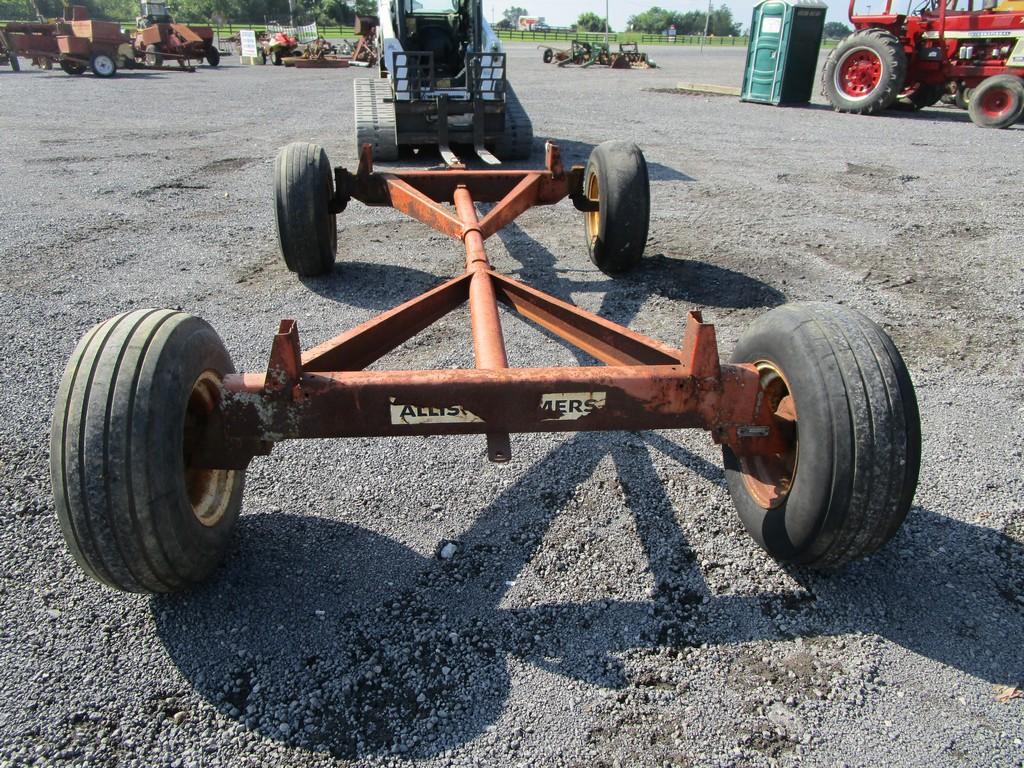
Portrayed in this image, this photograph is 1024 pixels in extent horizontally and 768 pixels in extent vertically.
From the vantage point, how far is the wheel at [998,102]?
12.8 meters

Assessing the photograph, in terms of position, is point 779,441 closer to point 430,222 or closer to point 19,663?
point 19,663

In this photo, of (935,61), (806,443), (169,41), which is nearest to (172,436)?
(806,443)

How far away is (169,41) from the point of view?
26.4 meters

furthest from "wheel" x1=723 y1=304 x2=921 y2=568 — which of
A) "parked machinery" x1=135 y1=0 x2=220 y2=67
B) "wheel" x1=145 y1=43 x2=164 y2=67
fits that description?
"wheel" x1=145 y1=43 x2=164 y2=67

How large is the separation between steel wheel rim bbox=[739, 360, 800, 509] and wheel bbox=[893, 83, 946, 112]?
1539 cm

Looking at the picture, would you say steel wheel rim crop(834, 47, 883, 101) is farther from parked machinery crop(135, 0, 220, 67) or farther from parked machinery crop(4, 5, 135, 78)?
parked machinery crop(135, 0, 220, 67)

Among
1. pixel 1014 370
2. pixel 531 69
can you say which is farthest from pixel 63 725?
pixel 531 69

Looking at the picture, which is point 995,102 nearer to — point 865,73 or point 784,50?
point 865,73

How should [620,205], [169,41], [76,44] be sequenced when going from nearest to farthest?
[620,205] → [76,44] → [169,41]

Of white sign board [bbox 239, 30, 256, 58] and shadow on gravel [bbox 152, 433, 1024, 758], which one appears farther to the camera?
white sign board [bbox 239, 30, 256, 58]

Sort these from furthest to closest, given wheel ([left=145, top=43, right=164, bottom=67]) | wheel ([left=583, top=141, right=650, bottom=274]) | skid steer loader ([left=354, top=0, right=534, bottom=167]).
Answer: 1. wheel ([left=145, top=43, right=164, bottom=67])
2. skid steer loader ([left=354, top=0, right=534, bottom=167])
3. wheel ([left=583, top=141, right=650, bottom=274])

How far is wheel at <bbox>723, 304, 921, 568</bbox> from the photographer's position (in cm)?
220

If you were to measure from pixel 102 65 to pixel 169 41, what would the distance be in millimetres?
4044

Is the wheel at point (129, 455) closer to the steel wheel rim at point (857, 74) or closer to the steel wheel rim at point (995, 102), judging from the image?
the steel wheel rim at point (995, 102)
